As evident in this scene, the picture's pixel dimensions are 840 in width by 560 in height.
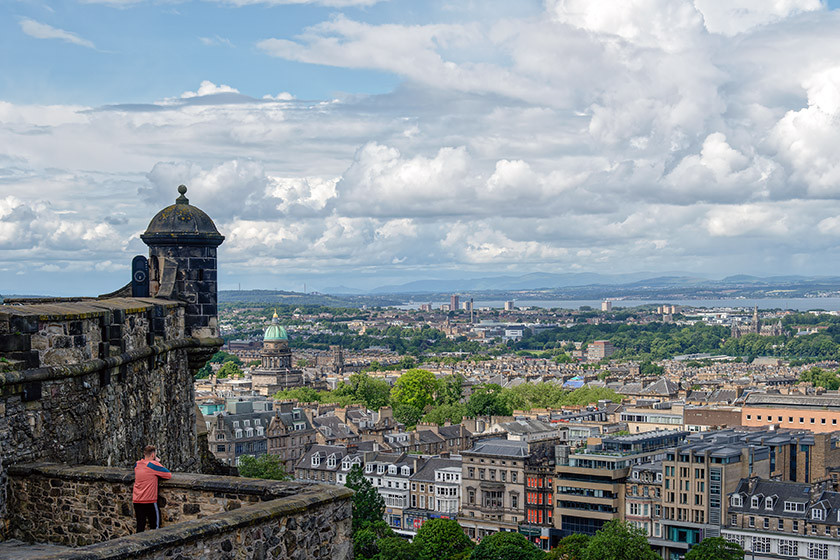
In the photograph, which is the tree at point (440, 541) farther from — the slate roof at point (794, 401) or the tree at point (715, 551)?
the slate roof at point (794, 401)

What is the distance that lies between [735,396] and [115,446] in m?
150

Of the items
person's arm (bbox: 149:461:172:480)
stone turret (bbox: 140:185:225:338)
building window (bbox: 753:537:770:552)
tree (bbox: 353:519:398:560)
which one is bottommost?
building window (bbox: 753:537:770:552)

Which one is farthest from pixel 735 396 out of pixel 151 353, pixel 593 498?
pixel 151 353

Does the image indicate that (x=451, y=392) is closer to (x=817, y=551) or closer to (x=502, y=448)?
(x=502, y=448)

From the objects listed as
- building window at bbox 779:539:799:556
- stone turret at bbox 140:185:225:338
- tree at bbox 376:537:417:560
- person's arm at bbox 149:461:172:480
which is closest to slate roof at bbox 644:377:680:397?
building window at bbox 779:539:799:556

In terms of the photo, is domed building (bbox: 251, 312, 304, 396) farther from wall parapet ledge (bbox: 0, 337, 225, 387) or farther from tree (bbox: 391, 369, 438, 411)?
wall parapet ledge (bbox: 0, 337, 225, 387)

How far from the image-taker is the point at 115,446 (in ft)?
44.8

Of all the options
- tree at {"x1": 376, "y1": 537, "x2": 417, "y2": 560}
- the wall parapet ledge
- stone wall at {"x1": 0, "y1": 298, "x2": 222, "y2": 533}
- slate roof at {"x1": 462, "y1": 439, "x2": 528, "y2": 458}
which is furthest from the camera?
slate roof at {"x1": 462, "y1": 439, "x2": 528, "y2": 458}

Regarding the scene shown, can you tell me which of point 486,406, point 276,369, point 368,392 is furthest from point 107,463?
point 276,369

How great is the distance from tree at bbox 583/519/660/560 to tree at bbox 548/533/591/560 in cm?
239

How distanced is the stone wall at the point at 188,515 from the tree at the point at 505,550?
62.6 metres

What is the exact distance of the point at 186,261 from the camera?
706 inches

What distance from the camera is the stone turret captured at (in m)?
17.8

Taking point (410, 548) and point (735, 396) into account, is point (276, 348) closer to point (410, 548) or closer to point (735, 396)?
point (735, 396)
